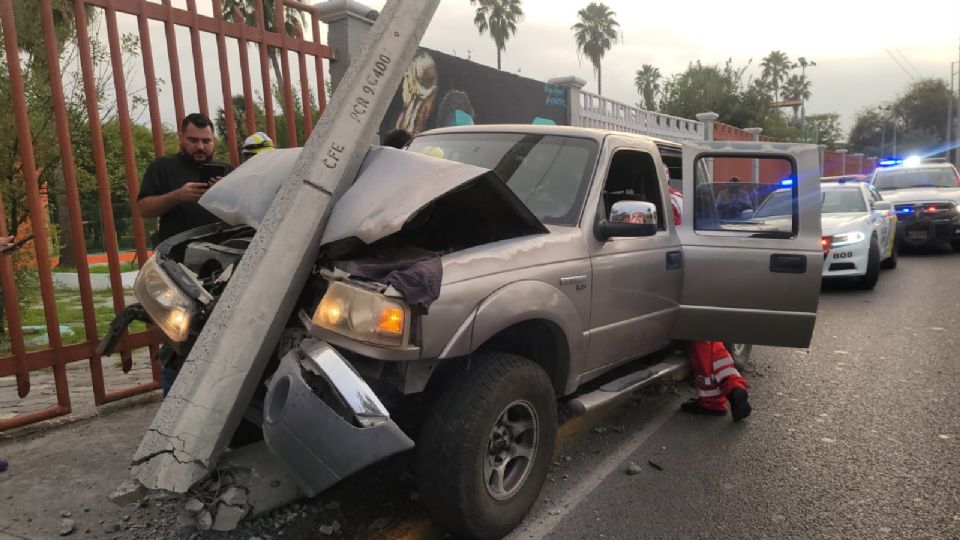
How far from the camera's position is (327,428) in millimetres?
2055

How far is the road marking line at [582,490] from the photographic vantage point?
2.84 m

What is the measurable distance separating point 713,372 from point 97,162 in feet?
13.7

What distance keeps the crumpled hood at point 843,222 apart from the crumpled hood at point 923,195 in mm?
4487

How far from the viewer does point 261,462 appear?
2.46 metres

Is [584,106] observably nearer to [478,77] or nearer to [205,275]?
[478,77]

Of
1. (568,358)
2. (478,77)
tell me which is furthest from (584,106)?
(568,358)

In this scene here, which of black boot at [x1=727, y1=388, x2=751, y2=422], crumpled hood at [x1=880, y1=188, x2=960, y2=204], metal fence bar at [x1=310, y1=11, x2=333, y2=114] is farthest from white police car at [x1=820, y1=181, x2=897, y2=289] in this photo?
metal fence bar at [x1=310, y1=11, x2=333, y2=114]

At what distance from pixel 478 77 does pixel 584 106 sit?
3502 mm

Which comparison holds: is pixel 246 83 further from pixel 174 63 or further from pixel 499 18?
pixel 499 18

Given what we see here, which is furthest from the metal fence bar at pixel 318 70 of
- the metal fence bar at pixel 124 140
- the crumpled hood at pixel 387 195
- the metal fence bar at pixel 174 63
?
the crumpled hood at pixel 387 195

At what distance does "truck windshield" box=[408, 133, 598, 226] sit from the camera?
338 cm

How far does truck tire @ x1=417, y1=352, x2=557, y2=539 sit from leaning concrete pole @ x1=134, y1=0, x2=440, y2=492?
724mm

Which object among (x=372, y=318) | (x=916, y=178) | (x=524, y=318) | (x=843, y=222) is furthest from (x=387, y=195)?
(x=916, y=178)

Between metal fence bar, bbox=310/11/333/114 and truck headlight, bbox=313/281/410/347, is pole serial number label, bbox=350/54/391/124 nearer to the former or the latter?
truck headlight, bbox=313/281/410/347
